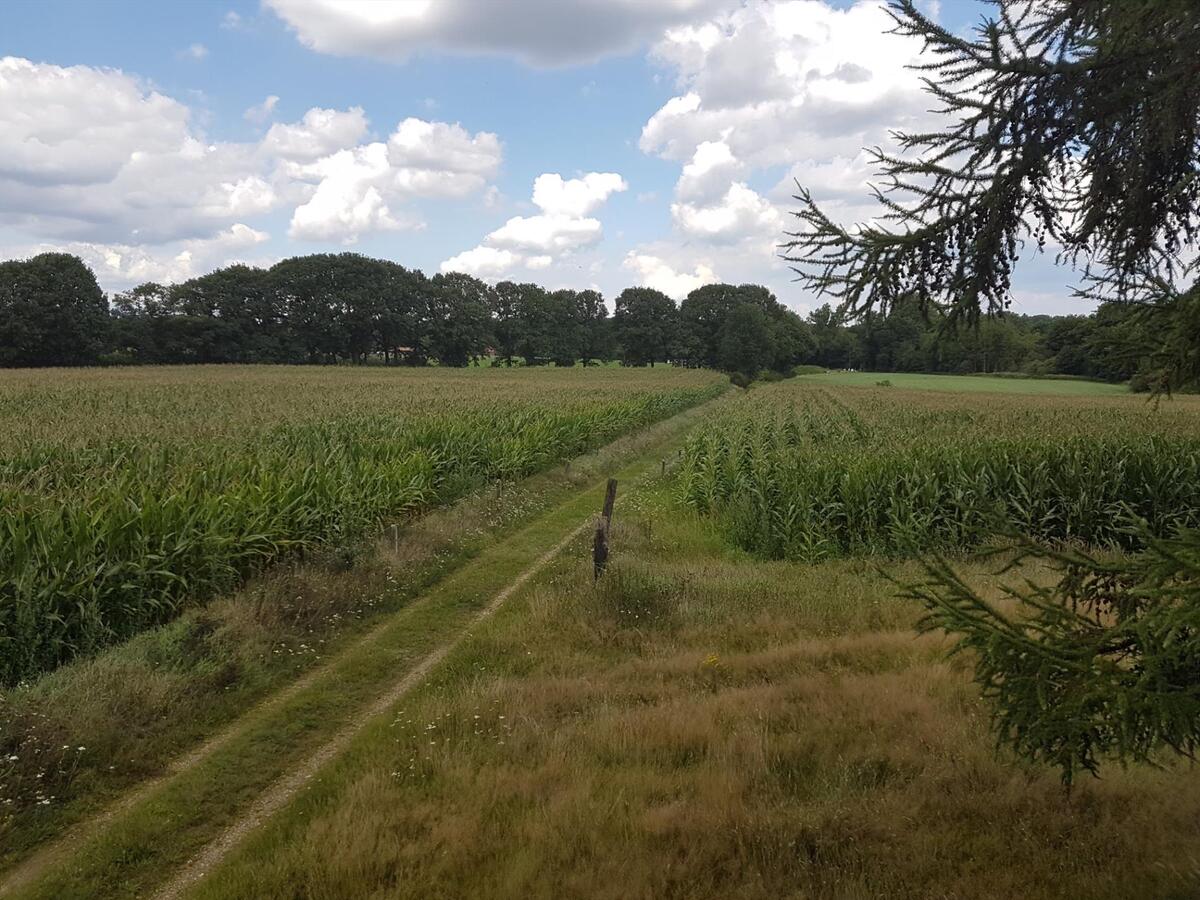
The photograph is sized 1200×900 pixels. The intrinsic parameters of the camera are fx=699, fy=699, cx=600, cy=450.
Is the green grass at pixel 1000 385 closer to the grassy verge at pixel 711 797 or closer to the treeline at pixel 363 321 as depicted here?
the treeline at pixel 363 321

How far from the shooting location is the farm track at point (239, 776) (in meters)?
4.25

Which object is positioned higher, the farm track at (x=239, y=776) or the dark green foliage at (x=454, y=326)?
the dark green foliage at (x=454, y=326)

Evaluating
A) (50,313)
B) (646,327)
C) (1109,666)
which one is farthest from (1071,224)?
(646,327)

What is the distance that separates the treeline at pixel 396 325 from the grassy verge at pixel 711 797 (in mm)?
36628

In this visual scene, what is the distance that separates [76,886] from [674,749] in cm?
383

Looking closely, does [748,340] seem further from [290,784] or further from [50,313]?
[290,784]

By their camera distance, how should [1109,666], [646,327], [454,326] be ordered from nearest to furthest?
[1109,666] < [454,326] < [646,327]

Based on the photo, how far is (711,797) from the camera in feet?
15.0

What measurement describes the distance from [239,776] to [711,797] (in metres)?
3.54

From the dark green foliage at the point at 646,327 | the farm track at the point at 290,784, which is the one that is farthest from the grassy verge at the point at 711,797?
the dark green foliage at the point at 646,327

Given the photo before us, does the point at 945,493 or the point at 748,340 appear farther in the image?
the point at 748,340

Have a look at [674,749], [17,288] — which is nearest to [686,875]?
[674,749]

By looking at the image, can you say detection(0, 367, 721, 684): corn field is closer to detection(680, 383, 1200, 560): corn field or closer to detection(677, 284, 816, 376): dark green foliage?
detection(680, 383, 1200, 560): corn field

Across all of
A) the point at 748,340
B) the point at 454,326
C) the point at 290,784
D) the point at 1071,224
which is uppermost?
the point at 454,326
